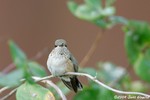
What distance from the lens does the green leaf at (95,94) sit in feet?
4.18

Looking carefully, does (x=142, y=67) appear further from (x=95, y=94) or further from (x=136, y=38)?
(x=95, y=94)

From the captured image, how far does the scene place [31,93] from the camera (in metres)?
0.99

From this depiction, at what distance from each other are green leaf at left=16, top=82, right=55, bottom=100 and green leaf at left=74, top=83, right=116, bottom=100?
27 centimetres

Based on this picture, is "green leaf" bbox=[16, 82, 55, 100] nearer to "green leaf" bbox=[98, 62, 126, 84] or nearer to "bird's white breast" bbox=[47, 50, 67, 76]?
"bird's white breast" bbox=[47, 50, 67, 76]

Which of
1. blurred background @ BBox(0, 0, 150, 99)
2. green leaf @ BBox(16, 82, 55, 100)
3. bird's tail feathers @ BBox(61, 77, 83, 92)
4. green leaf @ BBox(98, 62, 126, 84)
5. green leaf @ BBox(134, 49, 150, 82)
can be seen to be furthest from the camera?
blurred background @ BBox(0, 0, 150, 99)

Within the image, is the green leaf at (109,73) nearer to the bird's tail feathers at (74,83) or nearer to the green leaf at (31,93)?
the bird's tail feathers at (74,83)

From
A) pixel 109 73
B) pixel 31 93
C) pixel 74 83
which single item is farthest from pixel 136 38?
pixel 31 93

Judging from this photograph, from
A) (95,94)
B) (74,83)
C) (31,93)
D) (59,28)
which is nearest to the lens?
(31,93)

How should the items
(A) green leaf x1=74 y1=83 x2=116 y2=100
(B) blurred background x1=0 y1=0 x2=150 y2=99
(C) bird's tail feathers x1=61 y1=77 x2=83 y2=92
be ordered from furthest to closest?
(B) blurred background x1=0 y1=0 x2=150 y2=99, (A) green leaf x1=74 y1=83 x2=116 y2=100, (C) bird's tail feathers x1=61 y1=77 x2=83 y2=92

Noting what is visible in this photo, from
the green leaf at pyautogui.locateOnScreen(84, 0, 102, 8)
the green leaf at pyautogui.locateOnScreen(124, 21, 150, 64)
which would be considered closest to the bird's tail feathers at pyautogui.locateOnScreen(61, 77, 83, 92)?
the green leaf at pyautogui.locateOnScreen(124, 21, 150, 64)

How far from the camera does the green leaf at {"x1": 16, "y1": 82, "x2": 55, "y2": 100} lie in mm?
983

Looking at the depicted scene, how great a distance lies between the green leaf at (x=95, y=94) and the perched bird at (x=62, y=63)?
0.14m

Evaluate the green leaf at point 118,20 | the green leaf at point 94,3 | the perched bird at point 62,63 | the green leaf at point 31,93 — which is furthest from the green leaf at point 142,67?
the green leaf at point 31,93

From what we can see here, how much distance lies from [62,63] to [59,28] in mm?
2269
